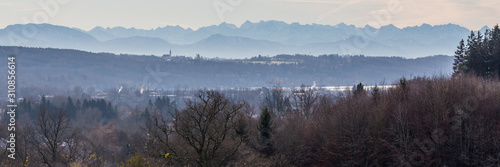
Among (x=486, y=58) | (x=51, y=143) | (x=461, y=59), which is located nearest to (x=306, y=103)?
(x=486, y=58)

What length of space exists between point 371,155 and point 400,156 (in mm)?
2579

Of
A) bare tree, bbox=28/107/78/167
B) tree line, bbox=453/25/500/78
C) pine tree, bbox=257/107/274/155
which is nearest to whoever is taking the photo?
pine tree, bbox=257/107/274/155

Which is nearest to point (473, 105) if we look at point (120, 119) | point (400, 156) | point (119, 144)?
point (400, 156)

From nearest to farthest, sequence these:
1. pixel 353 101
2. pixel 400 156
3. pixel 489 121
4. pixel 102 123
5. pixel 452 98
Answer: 1. pixel 400 156
2. pixel 489 121
3. pixel 452 98
4. pixel 353 101
5. pixel 102 123

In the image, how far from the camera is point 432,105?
2217 inches

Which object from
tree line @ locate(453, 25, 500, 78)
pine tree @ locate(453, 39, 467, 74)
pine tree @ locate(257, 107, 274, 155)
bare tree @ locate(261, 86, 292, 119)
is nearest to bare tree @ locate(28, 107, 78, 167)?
pine tree @ locate(257, 107, 274, 155)

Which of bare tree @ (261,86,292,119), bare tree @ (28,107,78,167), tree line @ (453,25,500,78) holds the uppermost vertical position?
tree line @ (453,25,500,78)

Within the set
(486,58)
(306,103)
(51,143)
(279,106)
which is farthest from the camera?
(279,106)

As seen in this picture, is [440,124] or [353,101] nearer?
[440,124]

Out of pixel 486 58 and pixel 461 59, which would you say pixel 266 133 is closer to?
pixel 486 58

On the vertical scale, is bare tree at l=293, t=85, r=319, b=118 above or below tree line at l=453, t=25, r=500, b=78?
below

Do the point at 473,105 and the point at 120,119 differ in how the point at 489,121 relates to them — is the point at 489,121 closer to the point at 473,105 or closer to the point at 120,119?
the point at 473,105

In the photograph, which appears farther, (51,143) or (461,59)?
(461,59)

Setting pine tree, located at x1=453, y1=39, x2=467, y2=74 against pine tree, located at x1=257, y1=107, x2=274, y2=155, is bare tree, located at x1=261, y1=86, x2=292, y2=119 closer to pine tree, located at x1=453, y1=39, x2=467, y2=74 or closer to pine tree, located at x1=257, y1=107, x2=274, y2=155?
pine tree, located at x1=453, y1=39, x2=467, y2=74
